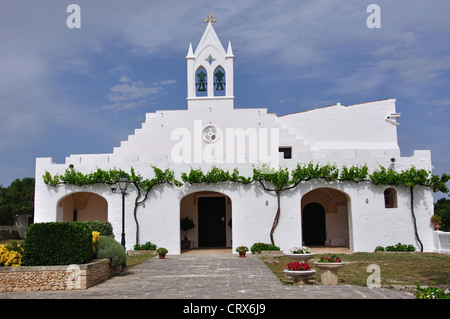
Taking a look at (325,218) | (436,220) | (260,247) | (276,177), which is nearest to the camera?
(260,247)

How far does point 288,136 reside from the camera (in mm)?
25406

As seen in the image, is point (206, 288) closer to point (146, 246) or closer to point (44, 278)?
point (44, 278)

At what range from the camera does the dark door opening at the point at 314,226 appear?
24.6m

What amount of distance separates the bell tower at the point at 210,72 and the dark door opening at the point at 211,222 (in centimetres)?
521

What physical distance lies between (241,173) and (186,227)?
4.33m

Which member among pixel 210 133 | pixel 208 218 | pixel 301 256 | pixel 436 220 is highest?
pixel 210 133

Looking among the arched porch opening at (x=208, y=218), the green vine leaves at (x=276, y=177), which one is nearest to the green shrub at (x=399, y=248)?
the green vine leaves at (x=276, y=177)

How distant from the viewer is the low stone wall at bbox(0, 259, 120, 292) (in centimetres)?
1157

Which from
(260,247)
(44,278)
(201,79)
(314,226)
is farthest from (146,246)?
(44,278)

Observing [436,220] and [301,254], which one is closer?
[301,254]

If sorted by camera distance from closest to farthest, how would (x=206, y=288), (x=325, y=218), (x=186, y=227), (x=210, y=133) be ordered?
(x=206, y=288) → (x=186, y=227) → (x=325, y=218) → (x=210, y=133)

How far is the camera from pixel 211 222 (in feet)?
80.6
